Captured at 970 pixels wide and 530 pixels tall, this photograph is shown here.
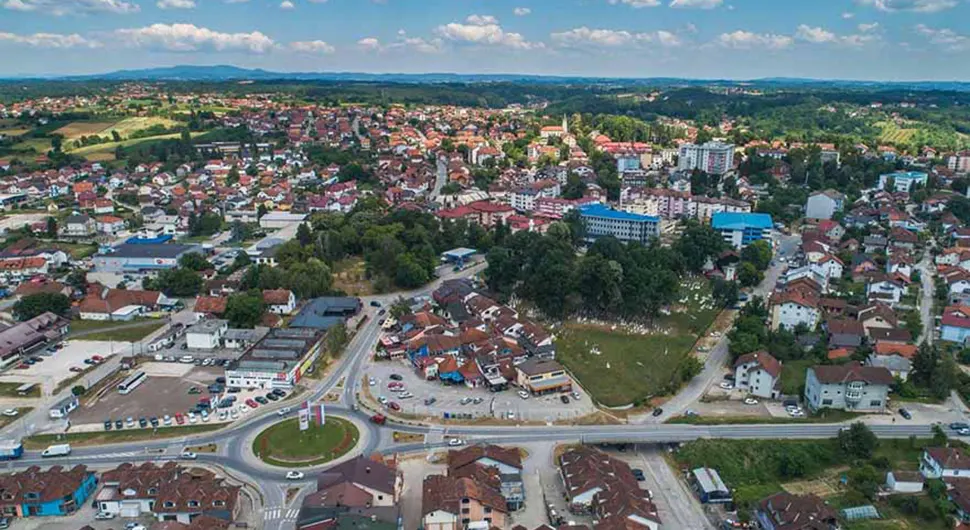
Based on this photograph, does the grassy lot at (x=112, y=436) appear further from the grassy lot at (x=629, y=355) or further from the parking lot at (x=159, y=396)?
the grassy lot at (x=629, y=355)

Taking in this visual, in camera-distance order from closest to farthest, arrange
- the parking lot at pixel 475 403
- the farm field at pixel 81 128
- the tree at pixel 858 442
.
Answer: the tree at pixel 858 442 → the parking lot at pixel 475 403 → the farm field at pixel 81 128

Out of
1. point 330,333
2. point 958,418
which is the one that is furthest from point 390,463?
point 958,418

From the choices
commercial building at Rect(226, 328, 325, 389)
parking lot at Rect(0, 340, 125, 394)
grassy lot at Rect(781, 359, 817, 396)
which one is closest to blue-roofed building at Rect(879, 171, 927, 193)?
grassy lot at Rect(781, 359, 817, 396)

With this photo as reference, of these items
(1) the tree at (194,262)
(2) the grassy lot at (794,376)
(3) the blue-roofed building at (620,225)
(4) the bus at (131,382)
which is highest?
(3) the blue-roofed building at (620,225)

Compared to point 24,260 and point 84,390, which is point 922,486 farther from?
point 24,260

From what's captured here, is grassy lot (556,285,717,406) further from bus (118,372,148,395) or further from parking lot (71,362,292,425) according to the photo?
bus (118,372,148,395)

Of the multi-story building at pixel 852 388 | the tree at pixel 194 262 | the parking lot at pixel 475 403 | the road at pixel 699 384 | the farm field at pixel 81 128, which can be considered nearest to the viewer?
the multi-story building at pixel 852 388

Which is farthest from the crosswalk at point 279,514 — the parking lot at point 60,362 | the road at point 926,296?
the road at point 926,296
